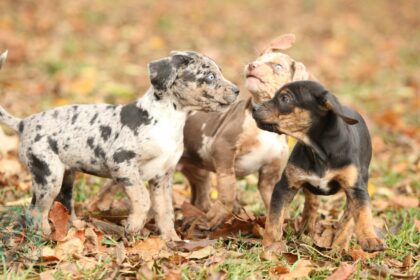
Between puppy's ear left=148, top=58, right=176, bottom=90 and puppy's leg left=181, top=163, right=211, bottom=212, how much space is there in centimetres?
168

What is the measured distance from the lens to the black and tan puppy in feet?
15.3

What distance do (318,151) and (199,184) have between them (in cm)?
211

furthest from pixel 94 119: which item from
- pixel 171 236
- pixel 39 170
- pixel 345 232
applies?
pixel 345 232

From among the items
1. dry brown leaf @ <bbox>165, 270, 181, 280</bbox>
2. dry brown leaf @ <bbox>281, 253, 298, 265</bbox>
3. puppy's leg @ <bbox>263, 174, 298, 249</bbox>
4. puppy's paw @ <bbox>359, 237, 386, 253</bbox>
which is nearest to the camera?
dry brown leaf @ <bbox>165, 270, 181, 280</bbox>

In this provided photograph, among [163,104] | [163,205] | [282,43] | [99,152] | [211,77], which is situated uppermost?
[282,43]

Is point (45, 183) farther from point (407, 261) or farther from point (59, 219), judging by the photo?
point (407, 261)

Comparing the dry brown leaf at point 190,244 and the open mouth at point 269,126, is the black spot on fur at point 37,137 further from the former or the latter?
the open mouth at point 269,126

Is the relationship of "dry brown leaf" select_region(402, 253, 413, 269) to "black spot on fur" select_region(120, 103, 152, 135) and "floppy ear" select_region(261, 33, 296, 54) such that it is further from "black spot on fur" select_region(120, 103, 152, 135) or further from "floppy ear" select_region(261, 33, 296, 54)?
"floppy ear" select_region(261, 33, 296, 54)

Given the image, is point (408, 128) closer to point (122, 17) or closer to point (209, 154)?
point (209, 154)

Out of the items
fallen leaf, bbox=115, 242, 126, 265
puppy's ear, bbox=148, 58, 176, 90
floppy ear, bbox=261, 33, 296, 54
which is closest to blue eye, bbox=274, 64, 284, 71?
floppy ear, bbox=261, 33, 296, 54

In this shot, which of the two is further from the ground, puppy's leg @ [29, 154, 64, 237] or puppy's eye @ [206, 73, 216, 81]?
puppy's eye @ [206, 73, 216, 81]

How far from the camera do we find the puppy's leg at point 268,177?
6.18m

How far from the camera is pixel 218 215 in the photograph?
19.4 ft

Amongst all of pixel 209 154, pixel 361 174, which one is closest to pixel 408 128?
pixel 209 154
